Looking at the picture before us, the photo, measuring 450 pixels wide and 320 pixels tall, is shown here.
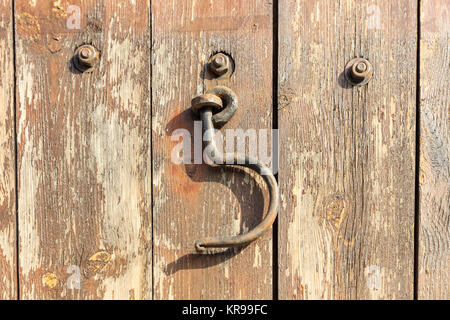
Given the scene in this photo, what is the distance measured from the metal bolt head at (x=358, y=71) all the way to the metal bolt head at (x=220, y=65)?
9.1 inches

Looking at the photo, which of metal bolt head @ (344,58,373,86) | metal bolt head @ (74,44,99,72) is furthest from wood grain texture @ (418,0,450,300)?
metal bolt head @ (74,44,99,72)

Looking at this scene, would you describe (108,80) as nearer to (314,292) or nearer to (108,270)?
(108,270)

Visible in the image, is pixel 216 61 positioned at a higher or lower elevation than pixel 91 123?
higher

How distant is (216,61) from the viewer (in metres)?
0.59

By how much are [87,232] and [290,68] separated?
1.71 ft

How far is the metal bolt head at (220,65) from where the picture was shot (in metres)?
0.59

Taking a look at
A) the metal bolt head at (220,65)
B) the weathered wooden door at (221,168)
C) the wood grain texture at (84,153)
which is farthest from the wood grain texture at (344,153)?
the wood grain texture at (84,153)

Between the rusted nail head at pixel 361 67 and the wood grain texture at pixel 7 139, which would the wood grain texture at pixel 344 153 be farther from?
the wood grain texture at pixel 7 139

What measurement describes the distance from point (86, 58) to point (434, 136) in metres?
0.70

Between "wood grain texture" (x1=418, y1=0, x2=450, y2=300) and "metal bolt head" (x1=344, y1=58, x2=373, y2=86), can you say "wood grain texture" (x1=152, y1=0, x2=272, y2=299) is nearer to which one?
"metal bolt head" (x1=344, y1=58, x2=373, y2=86)

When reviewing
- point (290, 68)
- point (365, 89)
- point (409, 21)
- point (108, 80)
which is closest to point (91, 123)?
point (108, 80)

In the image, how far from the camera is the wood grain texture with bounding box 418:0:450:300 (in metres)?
0.59

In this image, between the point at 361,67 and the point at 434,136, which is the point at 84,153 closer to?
the point at 361,67

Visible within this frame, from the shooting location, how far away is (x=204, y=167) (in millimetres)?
609
